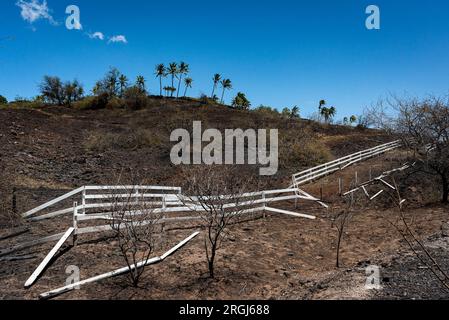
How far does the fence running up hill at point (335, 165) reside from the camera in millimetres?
21617

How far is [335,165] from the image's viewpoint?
980 inches

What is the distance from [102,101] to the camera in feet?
155

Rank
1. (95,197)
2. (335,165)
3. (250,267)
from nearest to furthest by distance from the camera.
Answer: (250,267), (95,197), (335,165)

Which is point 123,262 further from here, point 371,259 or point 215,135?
point 215,135

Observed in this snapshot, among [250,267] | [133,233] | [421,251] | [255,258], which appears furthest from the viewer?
[255,258]

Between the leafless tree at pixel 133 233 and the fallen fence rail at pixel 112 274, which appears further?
the leafless tree at pixel 133 233

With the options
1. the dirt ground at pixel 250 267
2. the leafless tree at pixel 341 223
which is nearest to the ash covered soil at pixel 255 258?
the dirt ground at pixel 250 267

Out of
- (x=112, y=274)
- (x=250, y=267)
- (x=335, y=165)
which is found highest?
(x=335, y=165)

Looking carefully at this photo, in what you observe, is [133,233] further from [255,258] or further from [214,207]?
[255,258]

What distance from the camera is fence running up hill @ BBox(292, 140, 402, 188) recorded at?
21.6 metres

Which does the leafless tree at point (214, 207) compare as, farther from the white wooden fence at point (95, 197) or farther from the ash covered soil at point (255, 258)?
the white wooden fence at point (95, 197)

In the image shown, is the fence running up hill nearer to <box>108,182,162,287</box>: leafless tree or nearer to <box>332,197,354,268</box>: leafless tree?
<box>332,197,354,268</box>: leafless tree

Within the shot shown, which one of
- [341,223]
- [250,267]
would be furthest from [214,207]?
[341,223]
